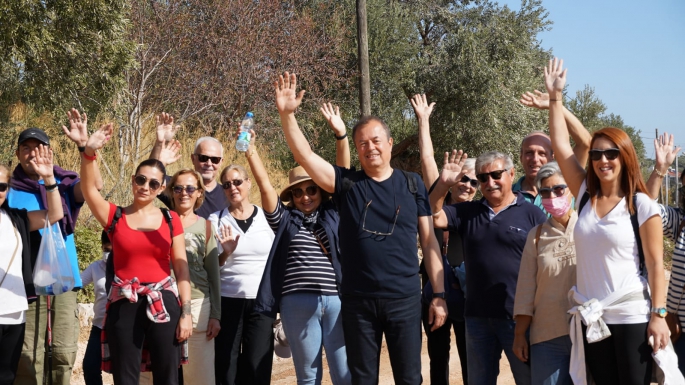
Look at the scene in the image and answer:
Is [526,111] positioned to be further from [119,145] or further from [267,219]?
[267,219]

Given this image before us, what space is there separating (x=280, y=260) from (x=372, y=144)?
119 cm

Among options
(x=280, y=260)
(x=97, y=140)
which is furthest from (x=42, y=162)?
(x=280, y=260)

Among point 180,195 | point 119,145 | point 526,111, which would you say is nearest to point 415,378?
point 180,195

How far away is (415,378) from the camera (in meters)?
4.44

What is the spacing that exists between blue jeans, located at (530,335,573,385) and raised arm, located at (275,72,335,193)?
5.34ft

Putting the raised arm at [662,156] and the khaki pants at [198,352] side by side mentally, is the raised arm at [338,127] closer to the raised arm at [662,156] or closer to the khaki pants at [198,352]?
the khaki pants at [198,352]

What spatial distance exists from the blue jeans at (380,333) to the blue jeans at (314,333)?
0.44 metres

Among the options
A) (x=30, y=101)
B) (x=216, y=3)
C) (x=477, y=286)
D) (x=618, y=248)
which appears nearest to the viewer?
(x=618, y=248)

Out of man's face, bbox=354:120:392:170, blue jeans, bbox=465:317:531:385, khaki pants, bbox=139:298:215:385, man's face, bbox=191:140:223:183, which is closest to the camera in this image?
man's face, bbox=354:120:392:170

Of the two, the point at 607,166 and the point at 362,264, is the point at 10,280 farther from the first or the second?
the point at 607,166

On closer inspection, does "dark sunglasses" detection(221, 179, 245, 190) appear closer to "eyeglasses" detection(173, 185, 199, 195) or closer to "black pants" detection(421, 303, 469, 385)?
"eyeglasses" detection(173, 185, 199, 195)

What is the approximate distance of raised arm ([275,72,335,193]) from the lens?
423 centimetres

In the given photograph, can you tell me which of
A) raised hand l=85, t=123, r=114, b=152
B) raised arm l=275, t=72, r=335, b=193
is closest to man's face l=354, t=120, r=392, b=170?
raised arm l=275, t=72, r=335, b=193

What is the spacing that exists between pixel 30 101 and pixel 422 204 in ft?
35.7
